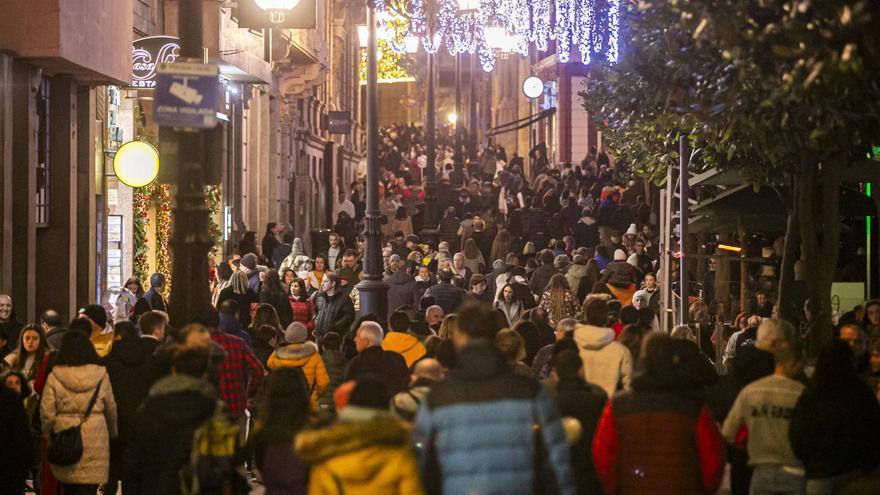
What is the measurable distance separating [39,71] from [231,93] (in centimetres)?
1337

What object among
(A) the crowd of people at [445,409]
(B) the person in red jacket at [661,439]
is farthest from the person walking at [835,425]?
(B) the person in red jacket at [661,439]

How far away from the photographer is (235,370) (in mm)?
11328

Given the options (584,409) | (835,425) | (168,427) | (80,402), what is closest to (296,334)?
(80,402)

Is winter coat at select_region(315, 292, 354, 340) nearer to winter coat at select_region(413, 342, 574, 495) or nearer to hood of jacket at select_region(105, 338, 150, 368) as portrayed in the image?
hood of jacket at select_region(105, 338, 150, 368)

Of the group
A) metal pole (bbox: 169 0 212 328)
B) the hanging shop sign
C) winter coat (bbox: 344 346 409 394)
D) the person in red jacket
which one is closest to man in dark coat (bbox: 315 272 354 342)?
winter coat (bbox: 344 346 409 394)

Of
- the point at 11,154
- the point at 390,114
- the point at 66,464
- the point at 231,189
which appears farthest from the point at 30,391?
the point at 390,114

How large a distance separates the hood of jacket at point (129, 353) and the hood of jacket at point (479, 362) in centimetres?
428

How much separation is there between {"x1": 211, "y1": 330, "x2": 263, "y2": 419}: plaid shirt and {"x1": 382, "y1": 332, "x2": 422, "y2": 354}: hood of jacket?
5.38ft

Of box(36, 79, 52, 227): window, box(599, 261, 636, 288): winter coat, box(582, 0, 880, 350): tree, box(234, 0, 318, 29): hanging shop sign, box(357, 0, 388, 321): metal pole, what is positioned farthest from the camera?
box(234, 0, 318, 29): hanging shop sign

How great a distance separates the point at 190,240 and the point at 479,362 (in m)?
3.41

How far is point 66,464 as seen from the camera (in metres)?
10.6

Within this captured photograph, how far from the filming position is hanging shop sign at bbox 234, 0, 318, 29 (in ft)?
87.2

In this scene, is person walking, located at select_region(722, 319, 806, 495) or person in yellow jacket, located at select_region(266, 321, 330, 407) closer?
person walking, located at select_region(722, 319, 806, 495)

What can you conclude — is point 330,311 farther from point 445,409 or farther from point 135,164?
point 445,409
